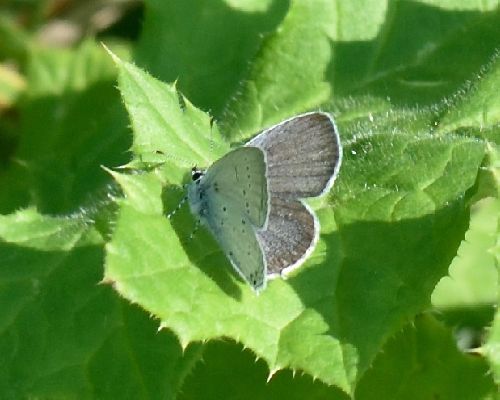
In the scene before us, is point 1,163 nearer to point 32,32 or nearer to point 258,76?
point 32,32

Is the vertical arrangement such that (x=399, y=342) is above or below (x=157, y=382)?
below

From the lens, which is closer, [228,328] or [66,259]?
[228,328]

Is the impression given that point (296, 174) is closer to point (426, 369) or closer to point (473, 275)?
point (426, 369)

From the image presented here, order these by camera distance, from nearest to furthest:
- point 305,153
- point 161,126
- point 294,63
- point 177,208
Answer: point 305,153 < point 177,208 < point 161,126 < point 294,63

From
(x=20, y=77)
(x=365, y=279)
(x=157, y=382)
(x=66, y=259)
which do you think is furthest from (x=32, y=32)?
(x=365, y=279)

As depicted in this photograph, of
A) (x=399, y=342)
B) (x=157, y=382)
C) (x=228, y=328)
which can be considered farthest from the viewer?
(x=399, y=342)

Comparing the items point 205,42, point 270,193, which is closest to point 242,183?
point 270,193

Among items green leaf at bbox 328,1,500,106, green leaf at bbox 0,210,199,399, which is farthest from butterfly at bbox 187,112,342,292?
green leaf at bbox 328,1,500,106

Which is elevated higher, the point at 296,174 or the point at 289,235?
the point at 296,174
